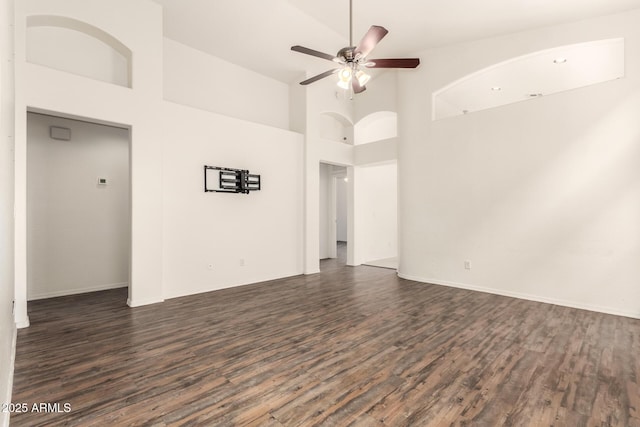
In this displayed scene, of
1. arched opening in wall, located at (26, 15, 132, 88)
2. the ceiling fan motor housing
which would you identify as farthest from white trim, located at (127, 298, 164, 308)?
the ceiling fan motor housing

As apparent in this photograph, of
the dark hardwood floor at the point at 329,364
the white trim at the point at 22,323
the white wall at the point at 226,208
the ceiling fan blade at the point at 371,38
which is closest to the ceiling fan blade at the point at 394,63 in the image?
the ceiling fan blade at the point at 371,38

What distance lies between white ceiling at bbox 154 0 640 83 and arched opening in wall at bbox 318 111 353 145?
1.84 m

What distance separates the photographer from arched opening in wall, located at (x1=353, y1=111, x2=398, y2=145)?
7445 millimetres

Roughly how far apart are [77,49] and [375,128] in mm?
6159

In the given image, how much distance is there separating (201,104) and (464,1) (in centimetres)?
440

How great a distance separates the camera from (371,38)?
300cm

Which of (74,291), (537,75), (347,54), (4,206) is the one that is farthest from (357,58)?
(74,291)

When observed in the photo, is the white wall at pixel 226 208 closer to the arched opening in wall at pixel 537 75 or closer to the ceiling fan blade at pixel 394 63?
the ceiling fan blade at pixel 394 63

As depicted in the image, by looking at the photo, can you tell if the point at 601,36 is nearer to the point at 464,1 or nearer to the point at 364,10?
the point at 464,1

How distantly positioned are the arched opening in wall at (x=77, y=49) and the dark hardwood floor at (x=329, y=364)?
10.7ft

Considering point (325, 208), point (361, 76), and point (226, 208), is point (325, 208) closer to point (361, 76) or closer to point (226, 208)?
point (226, 208)

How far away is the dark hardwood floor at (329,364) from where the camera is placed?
75.9 inches

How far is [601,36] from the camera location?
13.1 ft

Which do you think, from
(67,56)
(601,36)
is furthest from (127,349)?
(601,36)
